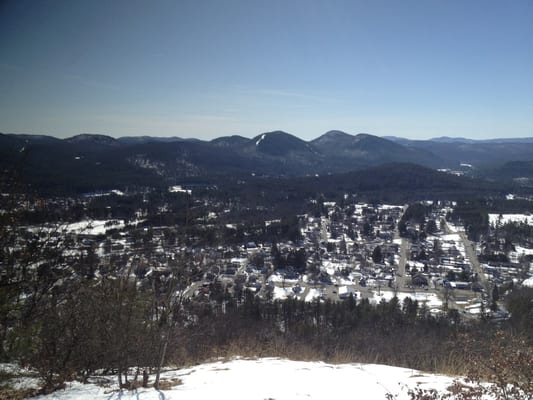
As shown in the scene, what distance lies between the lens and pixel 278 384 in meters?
5.80

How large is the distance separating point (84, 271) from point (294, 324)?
25506mm

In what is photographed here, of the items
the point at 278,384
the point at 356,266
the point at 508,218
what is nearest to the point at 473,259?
the point at 356,266

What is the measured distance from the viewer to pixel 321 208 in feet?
362

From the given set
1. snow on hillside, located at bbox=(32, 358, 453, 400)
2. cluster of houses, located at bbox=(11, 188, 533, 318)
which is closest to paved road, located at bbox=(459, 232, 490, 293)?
cluster of houses, located at bbox=(11, 188, 533, 318)

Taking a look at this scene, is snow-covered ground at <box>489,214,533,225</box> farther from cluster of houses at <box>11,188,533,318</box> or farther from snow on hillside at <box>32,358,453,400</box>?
snow on hillside at <box>32,358,453,400</box>

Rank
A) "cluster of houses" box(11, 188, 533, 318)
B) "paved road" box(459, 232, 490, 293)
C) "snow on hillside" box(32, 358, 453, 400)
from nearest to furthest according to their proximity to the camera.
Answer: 1. "snow on hillside" box(32, 358, 453, 400)
2. "cluster of houses" box(11, 188, 533, 318)
3. "paved road" box(459, 232, 490, 293)

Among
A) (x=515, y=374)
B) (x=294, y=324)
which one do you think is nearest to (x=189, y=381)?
(x=515, y=374)

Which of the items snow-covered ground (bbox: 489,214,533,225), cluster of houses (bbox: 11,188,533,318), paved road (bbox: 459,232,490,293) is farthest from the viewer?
snow-covered ground (bbox: 489,214,533,225)

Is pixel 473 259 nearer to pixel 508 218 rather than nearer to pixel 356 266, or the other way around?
pixel 356 266

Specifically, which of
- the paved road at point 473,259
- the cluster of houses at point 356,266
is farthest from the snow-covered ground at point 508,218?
the paved road at point 473,259

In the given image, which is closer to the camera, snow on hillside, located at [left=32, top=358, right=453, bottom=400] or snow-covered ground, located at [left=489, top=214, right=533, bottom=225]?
snow on hillside, located at [left=32, top=358, right=453, bottom=400]

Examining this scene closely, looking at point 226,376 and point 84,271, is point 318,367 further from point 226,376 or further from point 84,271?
point 84,271

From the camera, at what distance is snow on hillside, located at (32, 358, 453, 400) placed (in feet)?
17.4

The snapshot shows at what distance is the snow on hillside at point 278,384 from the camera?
5.29m
